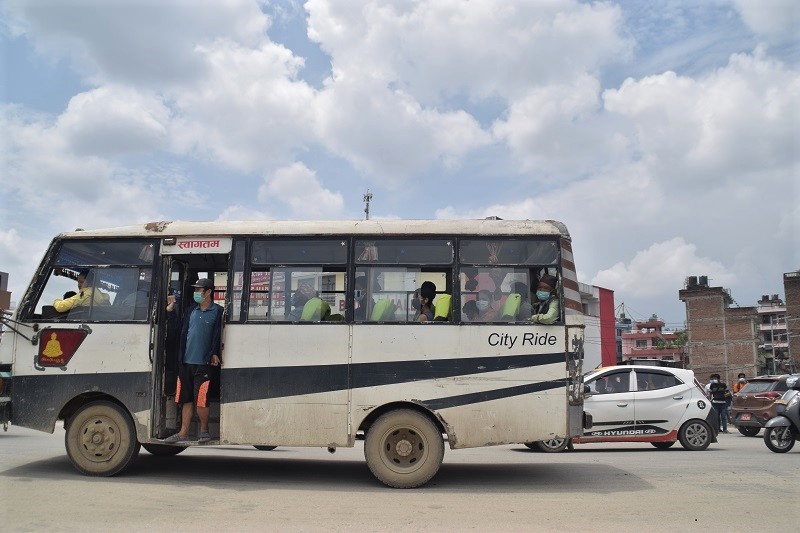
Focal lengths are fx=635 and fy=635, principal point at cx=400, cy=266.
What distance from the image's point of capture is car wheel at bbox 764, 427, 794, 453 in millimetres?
12156

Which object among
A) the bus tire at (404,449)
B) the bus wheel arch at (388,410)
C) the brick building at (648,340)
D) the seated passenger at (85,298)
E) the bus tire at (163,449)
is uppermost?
the brick building at (648,340)

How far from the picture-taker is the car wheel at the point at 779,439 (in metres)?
12.2

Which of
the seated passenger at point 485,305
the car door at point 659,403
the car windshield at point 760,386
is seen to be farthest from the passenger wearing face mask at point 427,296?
the car windshield at point 760,386

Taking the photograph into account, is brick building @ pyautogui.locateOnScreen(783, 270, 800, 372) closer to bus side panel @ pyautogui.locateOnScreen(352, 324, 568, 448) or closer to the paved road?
the paved road

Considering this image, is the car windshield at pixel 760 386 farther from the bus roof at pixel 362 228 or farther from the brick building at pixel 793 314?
the brick building at pixel 793 314

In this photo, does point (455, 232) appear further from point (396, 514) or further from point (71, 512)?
point (71, 512)

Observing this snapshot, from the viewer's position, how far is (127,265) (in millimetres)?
8430

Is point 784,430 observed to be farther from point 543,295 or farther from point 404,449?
point 404,449

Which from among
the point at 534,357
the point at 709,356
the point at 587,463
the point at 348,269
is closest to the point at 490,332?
the point at 534,357

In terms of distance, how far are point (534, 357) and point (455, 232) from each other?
6.07 ft

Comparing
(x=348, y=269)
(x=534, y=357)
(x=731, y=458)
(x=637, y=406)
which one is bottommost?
(x=731, y=458)

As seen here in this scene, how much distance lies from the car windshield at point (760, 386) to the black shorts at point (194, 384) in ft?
49.6

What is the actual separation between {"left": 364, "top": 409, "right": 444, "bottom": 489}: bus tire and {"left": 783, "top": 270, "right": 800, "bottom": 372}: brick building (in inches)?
1651

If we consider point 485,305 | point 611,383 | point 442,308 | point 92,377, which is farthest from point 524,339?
point 611,383
